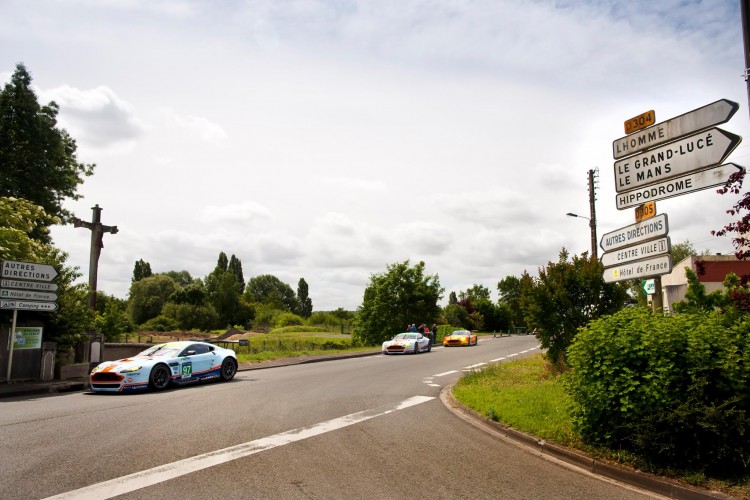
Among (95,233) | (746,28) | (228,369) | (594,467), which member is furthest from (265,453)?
(95,233)

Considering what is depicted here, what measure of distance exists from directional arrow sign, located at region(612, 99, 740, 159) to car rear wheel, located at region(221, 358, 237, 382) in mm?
12634

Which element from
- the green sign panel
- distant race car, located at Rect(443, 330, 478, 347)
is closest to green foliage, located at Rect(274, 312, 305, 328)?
distant race car, located at Rect(443, 330, 478, 347)

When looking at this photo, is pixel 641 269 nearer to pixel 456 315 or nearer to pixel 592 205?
pixel 592 205

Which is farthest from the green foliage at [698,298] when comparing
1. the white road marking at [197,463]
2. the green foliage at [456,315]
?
the green foliage at [456,315]

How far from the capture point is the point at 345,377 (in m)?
17.0

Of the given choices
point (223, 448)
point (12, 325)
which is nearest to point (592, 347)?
point (223, 448)

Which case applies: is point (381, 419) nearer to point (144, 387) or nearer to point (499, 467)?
point (499, 467)

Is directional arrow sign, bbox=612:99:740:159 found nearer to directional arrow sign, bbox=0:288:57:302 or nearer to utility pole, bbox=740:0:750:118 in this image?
utility pole, bbox=740:0:750:118

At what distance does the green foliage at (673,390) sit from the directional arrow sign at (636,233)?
118cm

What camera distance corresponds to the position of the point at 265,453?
689 cm

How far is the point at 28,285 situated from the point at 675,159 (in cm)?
1606

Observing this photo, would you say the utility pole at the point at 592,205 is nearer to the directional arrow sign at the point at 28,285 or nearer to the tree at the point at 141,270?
the directional arrow sign at the point at 28,285

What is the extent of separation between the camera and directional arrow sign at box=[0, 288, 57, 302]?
14758 millimetres

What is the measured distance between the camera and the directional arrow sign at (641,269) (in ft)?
22.8
